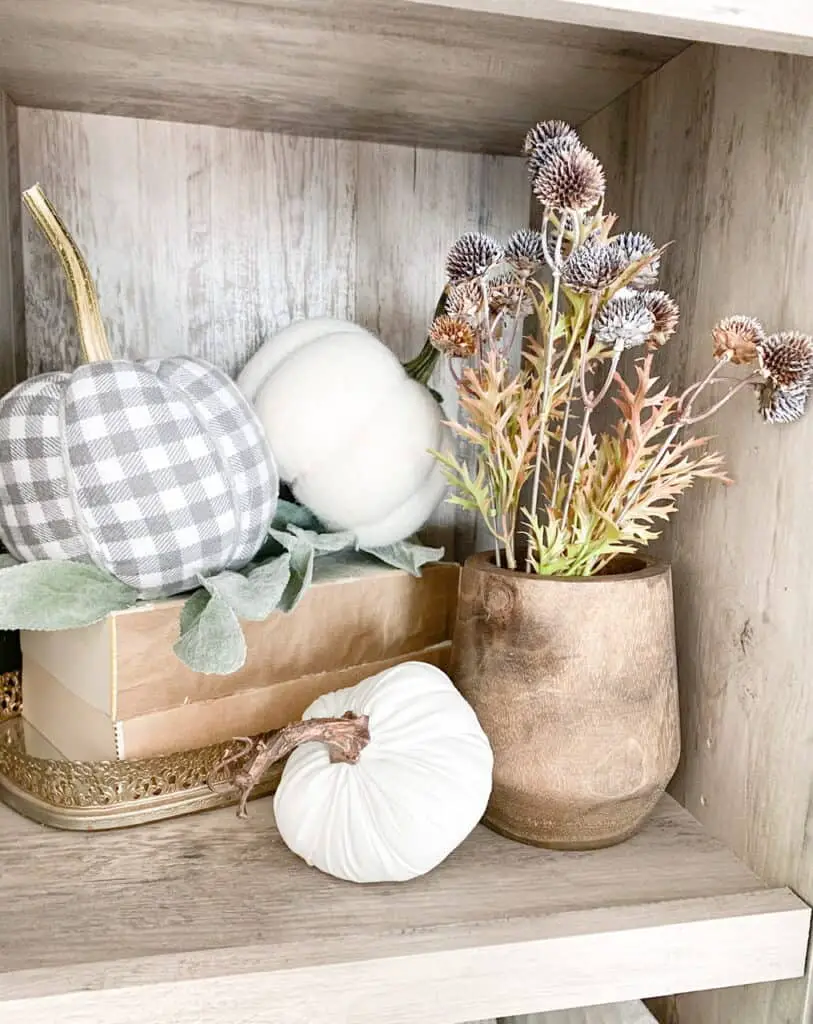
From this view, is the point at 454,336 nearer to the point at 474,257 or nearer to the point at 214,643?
the point at 474,257

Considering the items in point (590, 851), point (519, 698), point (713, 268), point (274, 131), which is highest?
point (274, 131)

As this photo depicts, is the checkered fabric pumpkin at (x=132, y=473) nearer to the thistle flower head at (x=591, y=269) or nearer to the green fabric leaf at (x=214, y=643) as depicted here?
the green fabric leaf at (x=214, y=643)

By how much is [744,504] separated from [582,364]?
147mm

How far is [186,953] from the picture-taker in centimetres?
46

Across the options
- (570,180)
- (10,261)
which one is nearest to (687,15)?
(570,180)

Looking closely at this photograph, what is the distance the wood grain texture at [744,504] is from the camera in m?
0.53

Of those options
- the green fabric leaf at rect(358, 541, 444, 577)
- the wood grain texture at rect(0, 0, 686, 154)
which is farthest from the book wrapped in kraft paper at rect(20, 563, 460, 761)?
the wood grain texture at rect(0, 0, 686, 154)

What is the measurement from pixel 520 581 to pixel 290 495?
0.89ft

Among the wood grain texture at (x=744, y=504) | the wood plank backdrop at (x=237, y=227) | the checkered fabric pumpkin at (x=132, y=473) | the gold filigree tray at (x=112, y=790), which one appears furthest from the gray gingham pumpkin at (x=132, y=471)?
the wood grain texture at (x=744, y=504)

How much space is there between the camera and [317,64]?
0.68 m

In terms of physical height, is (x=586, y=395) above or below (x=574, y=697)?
above

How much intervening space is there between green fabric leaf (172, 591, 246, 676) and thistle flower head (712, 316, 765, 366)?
34cm

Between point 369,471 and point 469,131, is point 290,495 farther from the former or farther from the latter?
point 469,131

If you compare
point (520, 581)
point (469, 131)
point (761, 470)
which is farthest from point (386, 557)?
point (469, 131)
